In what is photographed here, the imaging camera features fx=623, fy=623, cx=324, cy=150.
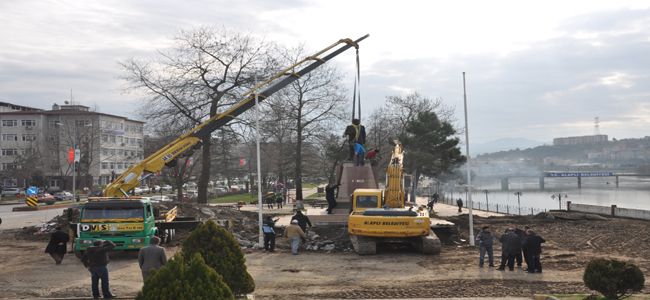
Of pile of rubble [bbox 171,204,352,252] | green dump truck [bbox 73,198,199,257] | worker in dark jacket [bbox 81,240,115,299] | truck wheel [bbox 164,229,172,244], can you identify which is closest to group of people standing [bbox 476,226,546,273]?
pile of rubble [bbox 171,204,352,252]

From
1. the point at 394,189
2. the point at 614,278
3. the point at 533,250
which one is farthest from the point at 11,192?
the point at 614,278

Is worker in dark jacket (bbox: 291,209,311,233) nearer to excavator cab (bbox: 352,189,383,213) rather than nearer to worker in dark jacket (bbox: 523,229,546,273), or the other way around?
excavator cab (bbox: 352,189,383,213)

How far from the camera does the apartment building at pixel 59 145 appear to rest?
8431 cm

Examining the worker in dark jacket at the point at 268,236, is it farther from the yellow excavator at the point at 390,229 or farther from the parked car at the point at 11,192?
the parked car at the point at 11,192

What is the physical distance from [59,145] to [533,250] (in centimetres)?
8252

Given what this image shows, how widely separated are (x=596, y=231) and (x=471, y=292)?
17.3 m

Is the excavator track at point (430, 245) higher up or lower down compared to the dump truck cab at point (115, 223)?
lower down

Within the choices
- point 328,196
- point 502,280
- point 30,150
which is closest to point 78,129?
point 30,150

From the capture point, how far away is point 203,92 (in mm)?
39688

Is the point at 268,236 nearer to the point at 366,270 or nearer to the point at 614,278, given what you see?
the point at 366,270

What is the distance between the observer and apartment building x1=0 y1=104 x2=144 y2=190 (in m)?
84.3

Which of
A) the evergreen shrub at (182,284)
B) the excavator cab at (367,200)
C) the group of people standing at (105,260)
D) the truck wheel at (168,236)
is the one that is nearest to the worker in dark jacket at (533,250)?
the excavator cab at (367,200)

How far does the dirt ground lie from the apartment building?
5936 cm

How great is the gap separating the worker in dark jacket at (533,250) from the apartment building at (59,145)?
236 feet
